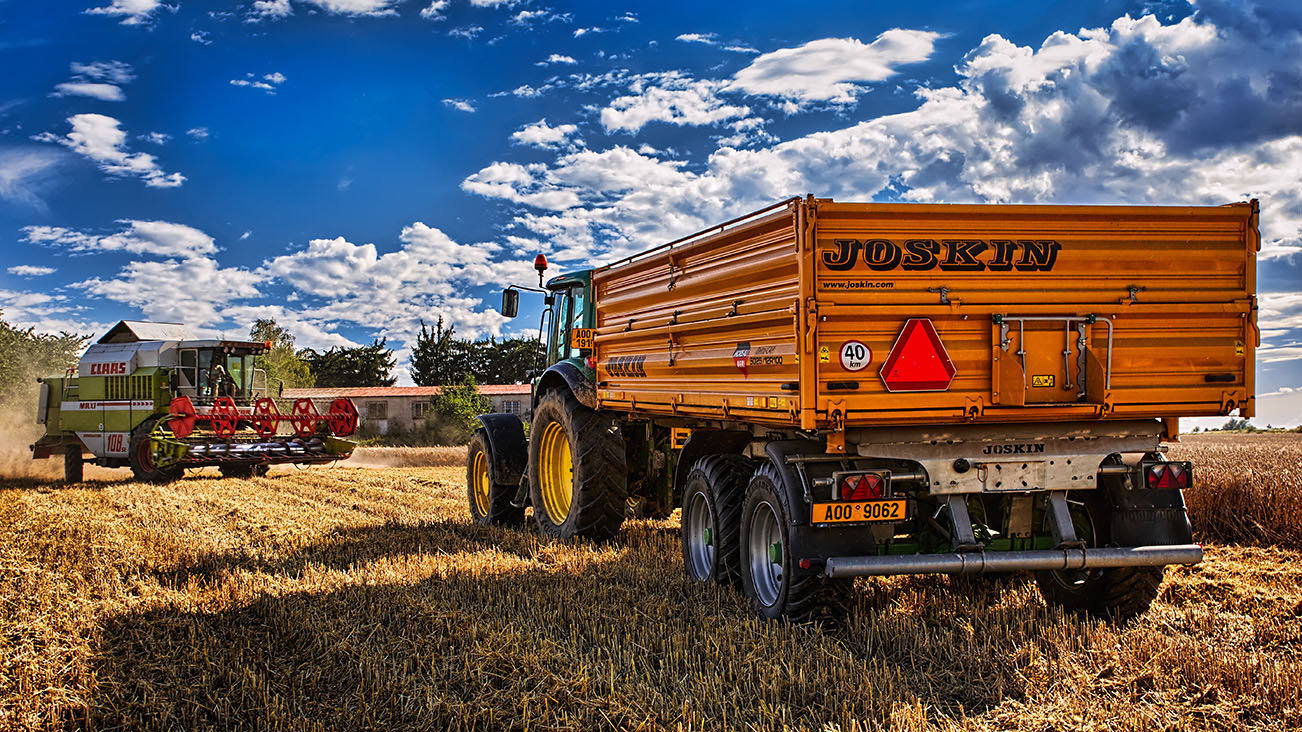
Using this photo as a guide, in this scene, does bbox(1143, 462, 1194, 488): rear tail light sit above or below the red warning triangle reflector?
below

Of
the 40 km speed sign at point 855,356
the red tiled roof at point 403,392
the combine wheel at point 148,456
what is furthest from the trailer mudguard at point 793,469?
the red tiled roof at point 403,392

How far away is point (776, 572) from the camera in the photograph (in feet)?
19.1

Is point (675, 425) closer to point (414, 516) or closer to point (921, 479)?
point (921, 479)

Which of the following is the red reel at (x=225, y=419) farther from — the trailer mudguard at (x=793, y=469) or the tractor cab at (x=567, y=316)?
the trailer mudguard at (x=793, y=469)

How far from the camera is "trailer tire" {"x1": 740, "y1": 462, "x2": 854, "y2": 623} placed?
5.47 metres

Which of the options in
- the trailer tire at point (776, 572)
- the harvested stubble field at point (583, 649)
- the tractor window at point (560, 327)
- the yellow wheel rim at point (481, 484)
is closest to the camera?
the harvested stubble field at point (583, 649)

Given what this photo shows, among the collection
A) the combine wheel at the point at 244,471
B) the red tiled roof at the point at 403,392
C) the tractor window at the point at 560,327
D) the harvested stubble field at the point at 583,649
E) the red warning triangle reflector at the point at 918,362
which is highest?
the tractor window at the point at 560,327

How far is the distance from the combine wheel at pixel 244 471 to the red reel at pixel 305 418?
129cm

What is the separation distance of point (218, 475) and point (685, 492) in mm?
13555

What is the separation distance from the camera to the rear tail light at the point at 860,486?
539 cm

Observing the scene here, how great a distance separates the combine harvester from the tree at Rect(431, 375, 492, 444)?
61.5 feet

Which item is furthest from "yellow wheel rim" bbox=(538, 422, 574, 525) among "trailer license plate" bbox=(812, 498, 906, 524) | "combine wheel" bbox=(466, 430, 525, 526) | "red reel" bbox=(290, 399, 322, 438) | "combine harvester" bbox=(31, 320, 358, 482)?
"red reel" bbox=(290, 399, 322, 438)

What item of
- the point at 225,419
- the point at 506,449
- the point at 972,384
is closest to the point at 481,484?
the point at 506,449

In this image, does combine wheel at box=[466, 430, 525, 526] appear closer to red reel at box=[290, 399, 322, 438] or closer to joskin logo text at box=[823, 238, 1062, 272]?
joskin logo text at box=[823, 238, 1062, 272]
